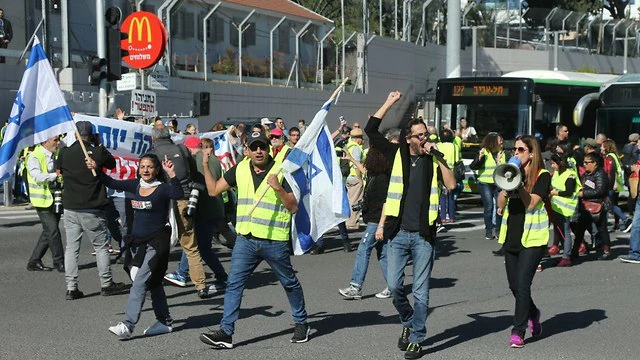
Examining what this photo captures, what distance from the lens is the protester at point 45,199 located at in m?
12.8

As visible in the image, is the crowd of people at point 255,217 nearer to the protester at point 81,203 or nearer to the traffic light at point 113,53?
the protester at point 81,203

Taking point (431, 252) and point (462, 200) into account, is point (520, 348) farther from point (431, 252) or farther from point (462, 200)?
point (462, 200)

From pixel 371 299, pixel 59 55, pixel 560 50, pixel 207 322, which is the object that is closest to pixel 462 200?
→ pixel 59 55

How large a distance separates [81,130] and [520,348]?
4998 mm

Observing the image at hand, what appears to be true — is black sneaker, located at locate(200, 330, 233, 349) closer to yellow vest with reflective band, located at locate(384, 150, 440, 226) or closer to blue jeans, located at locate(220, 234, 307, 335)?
blue jeans, located at locate(220, 234, 307, 335)

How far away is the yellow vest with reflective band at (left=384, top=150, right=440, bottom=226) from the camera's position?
8.55 metres

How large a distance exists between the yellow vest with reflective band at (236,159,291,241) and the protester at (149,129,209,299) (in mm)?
2500

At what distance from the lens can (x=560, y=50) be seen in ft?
186

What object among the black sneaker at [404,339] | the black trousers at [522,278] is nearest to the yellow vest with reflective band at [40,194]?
the black sneaker at [404,339]

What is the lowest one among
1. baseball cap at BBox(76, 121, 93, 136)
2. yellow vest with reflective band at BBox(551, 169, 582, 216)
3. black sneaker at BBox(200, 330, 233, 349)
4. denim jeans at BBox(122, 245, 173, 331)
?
black sneaker at BBox(200, 330, 233, 349)

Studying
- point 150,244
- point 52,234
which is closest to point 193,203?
point 150,244

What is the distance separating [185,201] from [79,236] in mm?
1303

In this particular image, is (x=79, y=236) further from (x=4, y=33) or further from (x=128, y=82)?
(x=4, y=33)

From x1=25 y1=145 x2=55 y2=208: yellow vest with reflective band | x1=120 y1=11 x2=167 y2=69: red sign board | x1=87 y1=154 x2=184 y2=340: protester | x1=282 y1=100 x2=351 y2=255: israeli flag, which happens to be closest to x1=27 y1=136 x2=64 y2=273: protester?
x1=25 y1=145 x2=55 y2=208: yellow vest with reflective band
